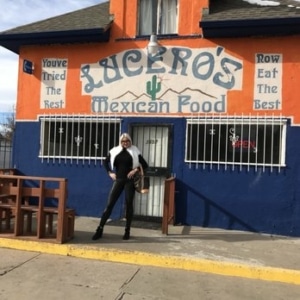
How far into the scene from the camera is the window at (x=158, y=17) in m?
9.41

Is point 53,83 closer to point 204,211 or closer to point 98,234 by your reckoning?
point 98,234

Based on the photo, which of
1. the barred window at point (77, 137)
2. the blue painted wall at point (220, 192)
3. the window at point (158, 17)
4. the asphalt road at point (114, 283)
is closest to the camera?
the asphalt road at point (114, 283)

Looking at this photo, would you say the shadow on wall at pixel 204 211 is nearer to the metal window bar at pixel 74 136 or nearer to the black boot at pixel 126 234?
the black boot at pixel 126 234

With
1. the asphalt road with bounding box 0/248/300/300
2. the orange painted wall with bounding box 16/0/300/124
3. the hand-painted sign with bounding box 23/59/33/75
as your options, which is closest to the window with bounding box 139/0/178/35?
the orange painted wall with bounding box 16/0/300/124

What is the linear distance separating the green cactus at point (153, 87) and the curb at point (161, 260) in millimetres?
3569

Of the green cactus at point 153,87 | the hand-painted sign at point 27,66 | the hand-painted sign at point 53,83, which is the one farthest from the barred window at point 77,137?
the hand-painted sign at point 27,66

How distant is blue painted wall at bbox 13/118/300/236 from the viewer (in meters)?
8.45

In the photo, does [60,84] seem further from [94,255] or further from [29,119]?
[94,255]

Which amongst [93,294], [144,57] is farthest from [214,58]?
[93,294]

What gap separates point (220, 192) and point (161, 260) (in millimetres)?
2600

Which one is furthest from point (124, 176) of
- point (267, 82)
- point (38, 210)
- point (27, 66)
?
point (27, 66)

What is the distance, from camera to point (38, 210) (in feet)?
24.2

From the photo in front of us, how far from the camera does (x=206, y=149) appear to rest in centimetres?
896

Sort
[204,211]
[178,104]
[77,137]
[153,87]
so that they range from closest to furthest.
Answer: [204,211] → [178,104] → [153,87] → [77,137]
